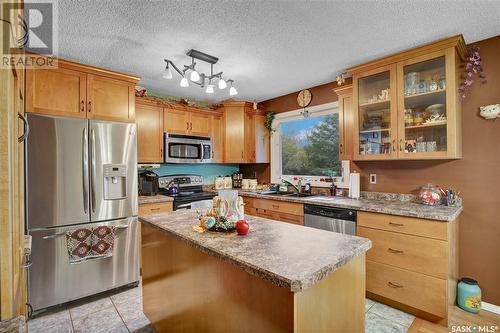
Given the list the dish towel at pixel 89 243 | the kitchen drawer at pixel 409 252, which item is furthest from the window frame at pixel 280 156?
the dish towel at pixel 89 243

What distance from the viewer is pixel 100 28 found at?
2.03 metres

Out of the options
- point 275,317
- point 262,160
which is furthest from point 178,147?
point 275,317

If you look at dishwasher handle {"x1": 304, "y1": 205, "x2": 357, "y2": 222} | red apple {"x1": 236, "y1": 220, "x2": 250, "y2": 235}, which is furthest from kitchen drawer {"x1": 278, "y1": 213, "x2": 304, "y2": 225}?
red apple {"x1": 236, "y1": 220, "x2": 250, "y2": 235}

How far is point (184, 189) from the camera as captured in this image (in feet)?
13.1

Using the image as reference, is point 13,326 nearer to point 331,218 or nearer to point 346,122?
point 331,218

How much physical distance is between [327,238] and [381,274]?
4.45ft

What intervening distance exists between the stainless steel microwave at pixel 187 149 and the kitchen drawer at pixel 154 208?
70cm

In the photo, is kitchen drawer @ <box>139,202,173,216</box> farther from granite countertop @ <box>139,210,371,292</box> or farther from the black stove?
granite countertop @ <box>139,210,371,292</box>

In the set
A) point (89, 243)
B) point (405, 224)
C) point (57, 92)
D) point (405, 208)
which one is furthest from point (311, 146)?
point (57, 92)

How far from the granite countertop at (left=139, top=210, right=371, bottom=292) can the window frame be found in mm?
1930

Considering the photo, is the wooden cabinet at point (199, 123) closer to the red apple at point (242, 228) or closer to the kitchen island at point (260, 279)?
the kitchen island at point (260, 279)

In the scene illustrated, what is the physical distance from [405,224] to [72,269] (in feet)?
10.3

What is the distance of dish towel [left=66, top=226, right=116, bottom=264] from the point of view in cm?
238

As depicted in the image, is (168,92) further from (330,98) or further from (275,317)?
(275,317)
